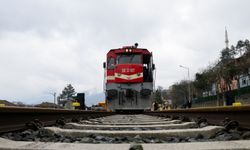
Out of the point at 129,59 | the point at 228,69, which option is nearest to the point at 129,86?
the point at 129,59

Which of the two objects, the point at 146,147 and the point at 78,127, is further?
the point at 78,127

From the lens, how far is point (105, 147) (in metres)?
2.56

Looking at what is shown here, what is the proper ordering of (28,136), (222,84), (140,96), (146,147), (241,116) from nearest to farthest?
1. (146,147)
2. (28,136)
3. (241,116)
4. (140,96)
5. (222,84)

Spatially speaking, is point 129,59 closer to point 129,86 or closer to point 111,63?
point 111,63

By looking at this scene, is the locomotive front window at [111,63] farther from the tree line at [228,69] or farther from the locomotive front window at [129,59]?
the tree line at [228,69]

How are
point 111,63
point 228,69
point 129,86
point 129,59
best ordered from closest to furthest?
point 129,86 → point 129,59 → point 111,63 → point 228,69

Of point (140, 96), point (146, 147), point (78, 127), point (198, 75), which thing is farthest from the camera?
point (198, 75)

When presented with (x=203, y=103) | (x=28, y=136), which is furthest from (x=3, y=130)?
(x=203, y=103)

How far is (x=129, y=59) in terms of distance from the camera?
1652 cm

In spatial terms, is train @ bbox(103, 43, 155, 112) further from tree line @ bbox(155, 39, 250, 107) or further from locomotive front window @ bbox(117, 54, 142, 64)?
tree line @ bbox(155, 39, 250, 107)

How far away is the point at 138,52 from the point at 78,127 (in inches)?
452

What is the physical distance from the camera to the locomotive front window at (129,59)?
16.4 m

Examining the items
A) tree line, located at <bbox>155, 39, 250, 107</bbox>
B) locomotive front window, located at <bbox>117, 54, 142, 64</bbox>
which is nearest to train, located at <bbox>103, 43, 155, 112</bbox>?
locomotive front window, located at <bbox>117, 54, 142, 64</bbox>

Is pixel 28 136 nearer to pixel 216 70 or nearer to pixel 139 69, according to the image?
pixel 139 69
